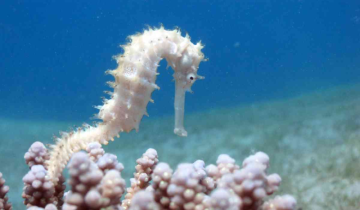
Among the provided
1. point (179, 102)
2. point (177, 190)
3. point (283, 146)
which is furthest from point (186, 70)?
point (283, 146)

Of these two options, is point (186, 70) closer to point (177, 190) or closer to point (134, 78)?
point (134, 78)

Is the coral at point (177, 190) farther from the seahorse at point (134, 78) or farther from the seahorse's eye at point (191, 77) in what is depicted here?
the seahorse's eye at point (191, 77)

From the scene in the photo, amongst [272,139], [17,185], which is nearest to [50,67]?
[17,185]

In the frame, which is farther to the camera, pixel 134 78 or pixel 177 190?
pixel 134 78

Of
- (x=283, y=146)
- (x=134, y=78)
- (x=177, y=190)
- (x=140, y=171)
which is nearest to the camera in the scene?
(x=177, y=190)

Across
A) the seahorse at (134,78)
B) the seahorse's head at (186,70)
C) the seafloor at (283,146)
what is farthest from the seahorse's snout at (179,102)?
the seafloor at (283,146)

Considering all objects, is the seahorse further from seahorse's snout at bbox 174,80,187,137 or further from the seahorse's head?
seahorse's snout at bbox 174,80,187,137
